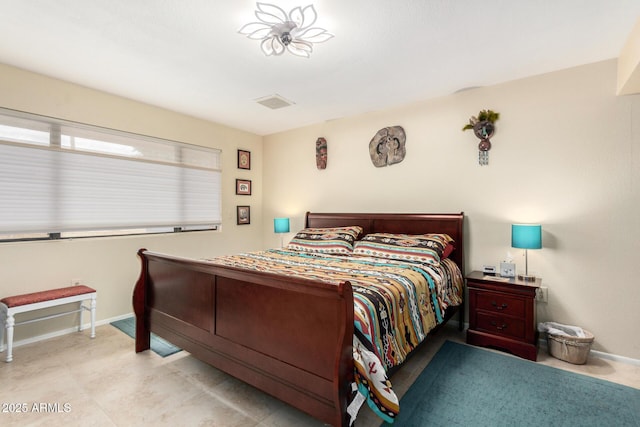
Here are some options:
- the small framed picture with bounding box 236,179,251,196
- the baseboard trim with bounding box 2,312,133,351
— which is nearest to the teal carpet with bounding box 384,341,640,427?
the baseboard trim with bounding box 2,312,133,351

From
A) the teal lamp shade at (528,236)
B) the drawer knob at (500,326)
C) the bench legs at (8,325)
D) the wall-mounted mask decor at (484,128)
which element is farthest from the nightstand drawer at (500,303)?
the bench legs at (8,325)

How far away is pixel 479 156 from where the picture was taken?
10.6 feet

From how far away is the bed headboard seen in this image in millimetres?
3256

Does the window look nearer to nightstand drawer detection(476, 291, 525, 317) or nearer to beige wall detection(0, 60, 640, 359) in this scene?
beige wall detection(0, 60, 640, 359)

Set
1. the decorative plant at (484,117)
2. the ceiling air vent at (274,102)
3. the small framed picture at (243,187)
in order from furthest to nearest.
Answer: the small framed picture at (243,187)
the ceiling air vent at (274,102)
the decorative plant at (484,117)

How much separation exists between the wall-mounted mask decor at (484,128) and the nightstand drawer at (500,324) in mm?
1531

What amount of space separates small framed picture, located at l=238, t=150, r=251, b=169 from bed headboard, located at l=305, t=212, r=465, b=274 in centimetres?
146

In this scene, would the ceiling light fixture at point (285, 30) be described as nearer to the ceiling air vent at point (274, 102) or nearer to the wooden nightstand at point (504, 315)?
the ceiling air vent at point (274, 102)

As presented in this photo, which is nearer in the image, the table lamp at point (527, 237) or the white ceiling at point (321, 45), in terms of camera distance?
the white ceiling at point (321, 45)

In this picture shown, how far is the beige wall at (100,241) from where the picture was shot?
2.84 meters

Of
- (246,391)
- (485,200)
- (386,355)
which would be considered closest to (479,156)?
(485,200)

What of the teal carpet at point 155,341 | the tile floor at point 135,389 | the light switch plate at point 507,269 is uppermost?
the light switch plate at point 507,269

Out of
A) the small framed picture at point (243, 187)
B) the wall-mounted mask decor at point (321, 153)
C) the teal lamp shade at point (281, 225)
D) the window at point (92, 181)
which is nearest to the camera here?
the window at point (92, 181)

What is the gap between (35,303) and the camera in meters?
2.65
